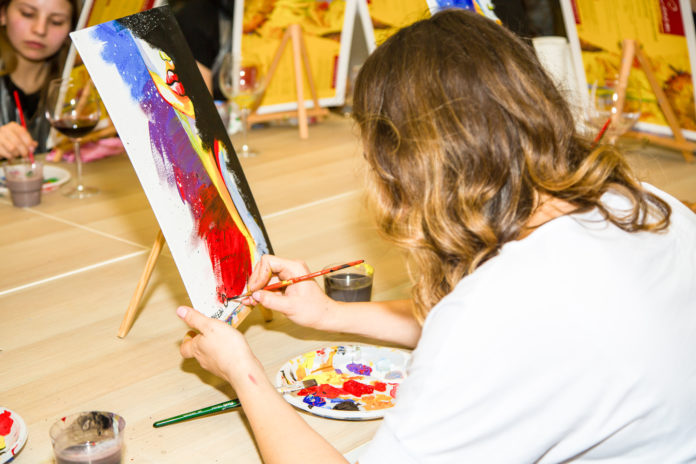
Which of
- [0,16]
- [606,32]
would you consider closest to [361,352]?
[606,32]

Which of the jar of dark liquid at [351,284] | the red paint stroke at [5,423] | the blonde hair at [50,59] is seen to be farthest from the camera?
the blonde hair at [50,59]

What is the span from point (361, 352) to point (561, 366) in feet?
1.58

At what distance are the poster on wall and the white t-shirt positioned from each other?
5.48 ft

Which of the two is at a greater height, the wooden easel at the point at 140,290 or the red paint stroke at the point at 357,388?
the wooden easel at the point at 140,290

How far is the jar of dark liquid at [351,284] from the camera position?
1.35m

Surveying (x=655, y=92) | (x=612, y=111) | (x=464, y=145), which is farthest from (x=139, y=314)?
(x=655, y=92)

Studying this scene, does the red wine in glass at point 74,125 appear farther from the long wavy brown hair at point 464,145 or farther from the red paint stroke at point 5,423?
the long wavy brown hair at point 464,145

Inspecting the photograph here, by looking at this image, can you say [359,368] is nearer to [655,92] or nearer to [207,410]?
[207,410]

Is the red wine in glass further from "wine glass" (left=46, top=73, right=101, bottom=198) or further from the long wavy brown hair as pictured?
the long wavy brown hair

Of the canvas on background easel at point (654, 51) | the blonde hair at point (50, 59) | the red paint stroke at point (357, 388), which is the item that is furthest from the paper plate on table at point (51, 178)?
the canvas on background easel at point (654, 51)

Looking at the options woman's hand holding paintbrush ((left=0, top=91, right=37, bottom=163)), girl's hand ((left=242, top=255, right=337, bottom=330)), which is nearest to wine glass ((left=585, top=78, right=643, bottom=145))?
girl's hand ((left=242, top=255, right=337, bottom=330))

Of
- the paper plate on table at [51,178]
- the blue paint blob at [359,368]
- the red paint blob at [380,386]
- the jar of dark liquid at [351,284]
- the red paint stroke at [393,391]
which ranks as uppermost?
the paper plate on table at [51,178]

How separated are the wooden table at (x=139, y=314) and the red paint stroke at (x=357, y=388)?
0.07 meters

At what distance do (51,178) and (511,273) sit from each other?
5.78ft
